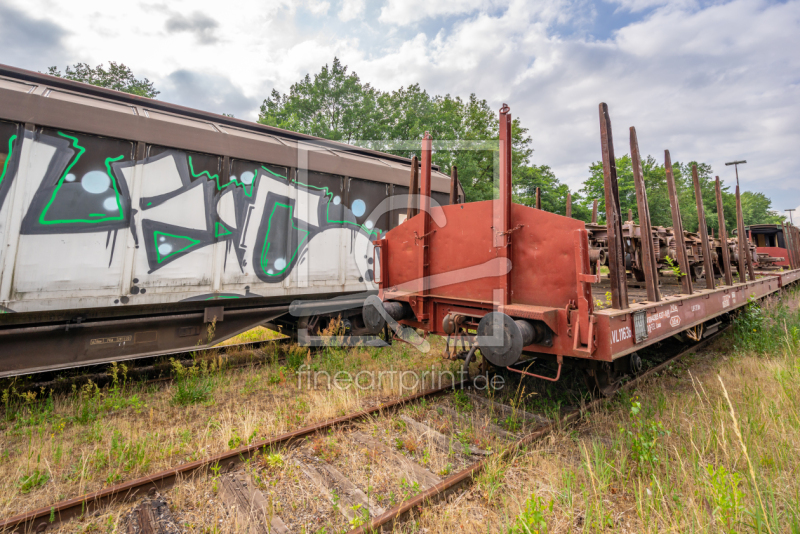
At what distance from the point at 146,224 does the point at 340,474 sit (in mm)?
4060

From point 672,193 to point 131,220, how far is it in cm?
676

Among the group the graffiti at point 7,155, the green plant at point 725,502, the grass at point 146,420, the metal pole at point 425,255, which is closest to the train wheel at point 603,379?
the green plant at point 725,502

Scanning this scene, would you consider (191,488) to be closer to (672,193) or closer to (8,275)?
(8,275)

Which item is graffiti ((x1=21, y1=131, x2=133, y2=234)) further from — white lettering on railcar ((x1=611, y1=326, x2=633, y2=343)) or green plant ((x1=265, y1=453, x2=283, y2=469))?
white lettering on railcar ((x1=611, y1=326, x2=633, y2=343))

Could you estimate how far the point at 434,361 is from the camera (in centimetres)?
583

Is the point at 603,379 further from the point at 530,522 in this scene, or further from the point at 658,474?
the point at 530,522

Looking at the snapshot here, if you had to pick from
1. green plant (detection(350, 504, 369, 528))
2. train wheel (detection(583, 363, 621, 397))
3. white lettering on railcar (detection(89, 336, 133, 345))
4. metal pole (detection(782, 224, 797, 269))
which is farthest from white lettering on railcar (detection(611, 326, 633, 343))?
metal pole (detection(782, 224, 797, 269))

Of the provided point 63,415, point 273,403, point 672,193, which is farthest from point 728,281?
point 63,415

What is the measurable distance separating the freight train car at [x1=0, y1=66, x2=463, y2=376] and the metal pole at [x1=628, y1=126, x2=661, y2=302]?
183 inches

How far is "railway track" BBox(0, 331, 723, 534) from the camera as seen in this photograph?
2.47 metres

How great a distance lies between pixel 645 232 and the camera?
3635mm

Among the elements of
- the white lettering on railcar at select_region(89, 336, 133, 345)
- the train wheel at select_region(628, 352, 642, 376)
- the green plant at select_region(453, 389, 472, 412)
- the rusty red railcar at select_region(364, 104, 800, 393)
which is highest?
the rusty red railcar at select_region(364, 104, 800, 393)

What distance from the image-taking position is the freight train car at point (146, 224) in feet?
13.3

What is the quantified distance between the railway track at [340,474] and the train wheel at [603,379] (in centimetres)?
16
